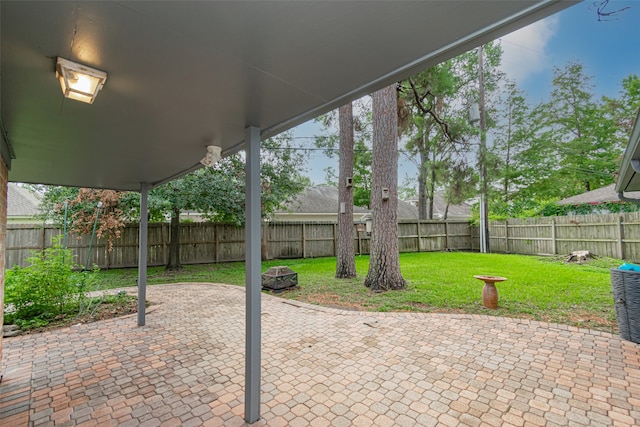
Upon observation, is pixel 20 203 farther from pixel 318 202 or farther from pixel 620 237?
pixel 620 237

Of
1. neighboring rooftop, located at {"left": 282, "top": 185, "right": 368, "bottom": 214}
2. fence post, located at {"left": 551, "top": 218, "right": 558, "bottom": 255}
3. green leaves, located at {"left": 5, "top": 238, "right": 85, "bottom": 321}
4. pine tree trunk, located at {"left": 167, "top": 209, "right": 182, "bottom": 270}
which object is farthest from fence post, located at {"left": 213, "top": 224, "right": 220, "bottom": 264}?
fence post, located at {"left": 551, "top": 218, "right": 558, "bottom": 255}

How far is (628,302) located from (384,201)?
3643 millimetres

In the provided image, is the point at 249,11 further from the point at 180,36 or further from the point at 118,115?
the point at 118,115

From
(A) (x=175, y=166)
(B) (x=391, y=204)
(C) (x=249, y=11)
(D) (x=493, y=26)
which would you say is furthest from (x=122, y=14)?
(B) (x=391, y=204)

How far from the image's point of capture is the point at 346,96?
1.70m

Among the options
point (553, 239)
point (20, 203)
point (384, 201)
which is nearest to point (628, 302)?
point (384, 201)

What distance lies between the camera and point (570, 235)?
9680mm

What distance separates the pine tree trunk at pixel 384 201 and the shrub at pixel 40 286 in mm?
5153

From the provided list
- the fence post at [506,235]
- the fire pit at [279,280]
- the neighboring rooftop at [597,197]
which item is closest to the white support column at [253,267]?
the fire pit at [279,280]

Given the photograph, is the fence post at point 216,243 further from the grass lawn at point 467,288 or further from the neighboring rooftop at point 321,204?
the neighboring rooftop at point 321,204

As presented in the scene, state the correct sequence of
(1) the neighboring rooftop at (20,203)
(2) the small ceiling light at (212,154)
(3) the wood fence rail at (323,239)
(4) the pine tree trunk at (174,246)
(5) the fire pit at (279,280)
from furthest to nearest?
(1) the neighboring rooftop at (20,203) → (4) the pine tree trunk at (174,246) → (3) the wood fence rail at (323,239) → (5) the fire pit at (279,280) → (2) the small ceiling light at (212,154)

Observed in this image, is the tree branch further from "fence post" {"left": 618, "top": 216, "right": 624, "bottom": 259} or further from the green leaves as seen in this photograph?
the green leaves

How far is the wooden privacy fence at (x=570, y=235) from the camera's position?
26.7 feet

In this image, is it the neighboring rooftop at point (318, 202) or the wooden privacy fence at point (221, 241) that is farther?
the neighboring rooftop at point (318, 202)
